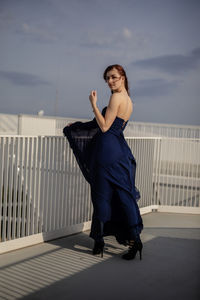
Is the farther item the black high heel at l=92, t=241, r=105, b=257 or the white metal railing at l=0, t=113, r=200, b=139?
the white metal railing at l=0, t=113, r=200, b=139

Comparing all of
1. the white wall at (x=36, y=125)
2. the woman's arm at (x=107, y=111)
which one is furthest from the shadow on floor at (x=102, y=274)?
the white wall at (x=36, y=125)

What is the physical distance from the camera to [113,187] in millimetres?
3471

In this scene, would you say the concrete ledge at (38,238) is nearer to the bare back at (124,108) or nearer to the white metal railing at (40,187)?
the white metal railing at (40,187)

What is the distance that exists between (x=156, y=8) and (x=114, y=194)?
14129 mm

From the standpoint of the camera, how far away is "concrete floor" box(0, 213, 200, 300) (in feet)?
9.05

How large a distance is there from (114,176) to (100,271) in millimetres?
774

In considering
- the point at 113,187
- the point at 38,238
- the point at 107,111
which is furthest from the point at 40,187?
the point at 107,111

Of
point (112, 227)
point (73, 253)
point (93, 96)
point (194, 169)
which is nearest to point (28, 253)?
point (73, 253)

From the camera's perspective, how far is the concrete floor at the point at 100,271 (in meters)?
2.76

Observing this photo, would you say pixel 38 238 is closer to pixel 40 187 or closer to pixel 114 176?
pixel 40 187

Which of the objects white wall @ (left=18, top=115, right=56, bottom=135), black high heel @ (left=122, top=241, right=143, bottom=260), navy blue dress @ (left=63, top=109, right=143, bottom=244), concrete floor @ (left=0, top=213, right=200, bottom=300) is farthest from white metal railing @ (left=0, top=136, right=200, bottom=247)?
white wall @ (left=18, top=115, right=56, bottom=135)

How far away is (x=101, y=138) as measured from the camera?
3.44 m

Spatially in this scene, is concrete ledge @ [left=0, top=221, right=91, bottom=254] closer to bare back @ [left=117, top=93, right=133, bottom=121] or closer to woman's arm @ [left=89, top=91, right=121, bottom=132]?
woman's arm @ [left=89, top=91, right=121, bottom=132]

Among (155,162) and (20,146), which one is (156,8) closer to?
(155,162)
